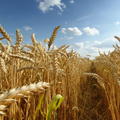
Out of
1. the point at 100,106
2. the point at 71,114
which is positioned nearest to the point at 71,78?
the point at 71,114

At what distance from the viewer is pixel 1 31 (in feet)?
2.88

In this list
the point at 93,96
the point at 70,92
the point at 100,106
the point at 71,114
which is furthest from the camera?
the point at 93,96

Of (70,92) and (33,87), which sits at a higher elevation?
(33,87)

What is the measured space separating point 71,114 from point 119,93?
1.79ft

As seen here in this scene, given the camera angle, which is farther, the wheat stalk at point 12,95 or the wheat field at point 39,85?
the wheat field at point 39,85

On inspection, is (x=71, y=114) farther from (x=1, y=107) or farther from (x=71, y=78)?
(x=1, y=107)

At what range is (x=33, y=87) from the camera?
43 centimetres

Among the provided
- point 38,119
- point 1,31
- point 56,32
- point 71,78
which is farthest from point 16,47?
point 71,78

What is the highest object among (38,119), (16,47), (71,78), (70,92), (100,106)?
(16,47)

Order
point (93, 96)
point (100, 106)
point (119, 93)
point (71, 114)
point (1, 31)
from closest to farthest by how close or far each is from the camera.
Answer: point (1, 31)
point (119, 93)
point (71, 114)
point (100, 106)
point (93, 96)

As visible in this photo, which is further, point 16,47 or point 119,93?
point 119,93

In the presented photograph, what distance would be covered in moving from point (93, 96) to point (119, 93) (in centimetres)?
111

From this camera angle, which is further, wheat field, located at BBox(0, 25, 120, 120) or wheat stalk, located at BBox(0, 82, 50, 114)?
wheat field, located at BBox(0, 25, 120, 120)

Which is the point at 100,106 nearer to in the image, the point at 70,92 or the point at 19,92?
the point at 70,92
